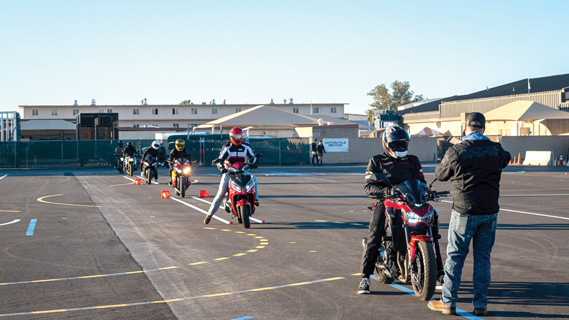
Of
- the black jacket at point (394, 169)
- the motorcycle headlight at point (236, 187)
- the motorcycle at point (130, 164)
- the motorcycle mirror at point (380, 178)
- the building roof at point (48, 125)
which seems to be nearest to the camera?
the motorcycle mirror at point (380, 178)

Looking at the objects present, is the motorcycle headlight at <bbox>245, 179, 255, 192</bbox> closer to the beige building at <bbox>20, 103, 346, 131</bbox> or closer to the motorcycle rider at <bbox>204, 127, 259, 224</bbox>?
the motorcycle rider at <bbox>204, 127, 259, 224</bbox>

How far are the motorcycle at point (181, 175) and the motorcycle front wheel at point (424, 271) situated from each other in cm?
1248

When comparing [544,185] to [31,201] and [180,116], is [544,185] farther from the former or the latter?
[180,116]

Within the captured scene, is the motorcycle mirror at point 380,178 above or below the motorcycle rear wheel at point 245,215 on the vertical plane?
above

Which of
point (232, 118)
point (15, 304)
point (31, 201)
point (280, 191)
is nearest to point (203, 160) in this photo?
point (232, 118)

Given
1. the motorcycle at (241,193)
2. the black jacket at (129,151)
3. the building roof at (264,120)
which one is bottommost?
the motorcycle at (241,193)

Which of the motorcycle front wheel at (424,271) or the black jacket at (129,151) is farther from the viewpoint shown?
the black jacket at (129,151)

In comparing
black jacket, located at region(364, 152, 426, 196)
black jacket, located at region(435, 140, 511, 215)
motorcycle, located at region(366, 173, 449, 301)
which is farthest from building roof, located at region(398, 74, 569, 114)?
black jacket, located at region(435, 140, 511, 215)

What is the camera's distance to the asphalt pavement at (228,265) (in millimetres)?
5750

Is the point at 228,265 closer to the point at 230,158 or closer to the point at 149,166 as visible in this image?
the point at 230,158

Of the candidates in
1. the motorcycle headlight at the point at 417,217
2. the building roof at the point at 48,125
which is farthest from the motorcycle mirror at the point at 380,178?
the building roof at the point at 48,125

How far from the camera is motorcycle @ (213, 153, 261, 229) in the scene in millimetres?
11172

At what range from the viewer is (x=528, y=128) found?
49.0 meters

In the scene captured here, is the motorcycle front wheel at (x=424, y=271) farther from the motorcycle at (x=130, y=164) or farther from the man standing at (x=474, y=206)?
the motorcycle at (x=130, y=164)
